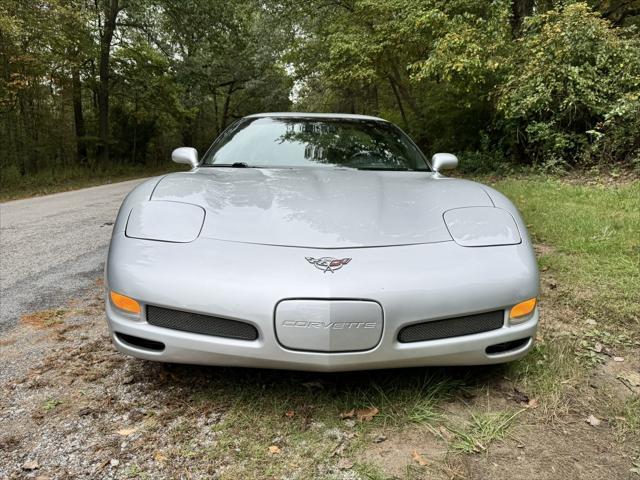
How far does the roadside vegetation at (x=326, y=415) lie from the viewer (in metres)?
1.43

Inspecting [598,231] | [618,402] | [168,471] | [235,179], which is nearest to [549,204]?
[598,231]

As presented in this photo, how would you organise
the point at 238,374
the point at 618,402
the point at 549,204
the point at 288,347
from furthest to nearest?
1. the point at 549,204
2. the point at 238,374
3. the point at 618,402
4. the point at 288,347

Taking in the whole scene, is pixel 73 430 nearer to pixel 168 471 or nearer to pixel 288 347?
pixel 168 471

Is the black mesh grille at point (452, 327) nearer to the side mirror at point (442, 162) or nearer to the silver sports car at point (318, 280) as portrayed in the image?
the silver sports car at point (318, 280)

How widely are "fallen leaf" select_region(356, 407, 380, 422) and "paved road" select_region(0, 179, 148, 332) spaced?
1964mm

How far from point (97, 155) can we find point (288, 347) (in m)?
18.2

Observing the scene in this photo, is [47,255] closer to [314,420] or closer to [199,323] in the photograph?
[199,323]

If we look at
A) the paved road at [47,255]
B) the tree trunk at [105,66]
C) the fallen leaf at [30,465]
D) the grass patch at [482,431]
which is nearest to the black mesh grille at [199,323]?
the fallen leaf at [30,465]

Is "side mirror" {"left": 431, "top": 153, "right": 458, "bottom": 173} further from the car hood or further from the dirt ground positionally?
the dirt ground

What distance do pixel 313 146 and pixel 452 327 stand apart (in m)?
1.63

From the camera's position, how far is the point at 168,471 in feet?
4.57

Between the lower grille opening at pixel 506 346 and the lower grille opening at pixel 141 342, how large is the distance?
120 cm

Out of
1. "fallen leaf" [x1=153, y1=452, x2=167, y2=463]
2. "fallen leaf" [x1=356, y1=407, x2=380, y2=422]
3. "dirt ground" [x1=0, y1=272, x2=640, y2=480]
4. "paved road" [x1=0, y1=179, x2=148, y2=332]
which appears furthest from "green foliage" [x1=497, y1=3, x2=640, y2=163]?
"fallen leaf" [x1=153, y1=452, x2=167, y2=463]

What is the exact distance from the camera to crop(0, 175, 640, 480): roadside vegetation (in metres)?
1.43
